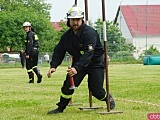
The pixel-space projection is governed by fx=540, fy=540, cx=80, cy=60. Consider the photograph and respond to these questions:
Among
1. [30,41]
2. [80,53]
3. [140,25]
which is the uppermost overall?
[80,53]

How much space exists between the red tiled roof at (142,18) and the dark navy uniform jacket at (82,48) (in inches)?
2235

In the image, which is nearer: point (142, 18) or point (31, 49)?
point (31, 49)

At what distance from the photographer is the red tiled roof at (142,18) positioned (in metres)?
69.3

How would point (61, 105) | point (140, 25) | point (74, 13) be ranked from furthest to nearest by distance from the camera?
point (140, 25)
point (61, 105)
point (74, 13)

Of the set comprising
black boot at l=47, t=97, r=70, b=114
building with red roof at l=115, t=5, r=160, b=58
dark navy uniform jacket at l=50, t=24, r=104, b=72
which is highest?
dark navy uniform jacket at l=50, t=24, r=104, b=72

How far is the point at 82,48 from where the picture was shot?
28.0 feet

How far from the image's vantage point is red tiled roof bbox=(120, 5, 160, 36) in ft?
227

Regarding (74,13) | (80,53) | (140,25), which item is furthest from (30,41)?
(140,25)

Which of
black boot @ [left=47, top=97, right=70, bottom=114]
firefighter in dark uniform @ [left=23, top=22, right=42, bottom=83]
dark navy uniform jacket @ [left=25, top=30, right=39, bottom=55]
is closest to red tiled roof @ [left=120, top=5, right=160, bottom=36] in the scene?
firefighter in dark uniform @ [left=23, top=22, right=42, bottom=83]

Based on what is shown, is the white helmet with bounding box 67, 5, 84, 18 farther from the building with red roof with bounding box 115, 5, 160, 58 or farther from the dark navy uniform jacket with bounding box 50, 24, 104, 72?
the building with red roof with bounding box 115, 5, 160, 58

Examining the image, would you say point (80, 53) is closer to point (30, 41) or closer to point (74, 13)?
point (74, 13)

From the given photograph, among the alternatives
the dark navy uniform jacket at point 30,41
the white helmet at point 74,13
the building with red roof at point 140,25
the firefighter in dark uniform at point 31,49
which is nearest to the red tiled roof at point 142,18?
the building with red roof at point 140,25

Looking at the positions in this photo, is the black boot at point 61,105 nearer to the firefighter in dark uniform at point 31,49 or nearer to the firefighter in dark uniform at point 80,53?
the firefighter in dark uniform at point 80,53

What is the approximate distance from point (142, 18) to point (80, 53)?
63.1 meters
